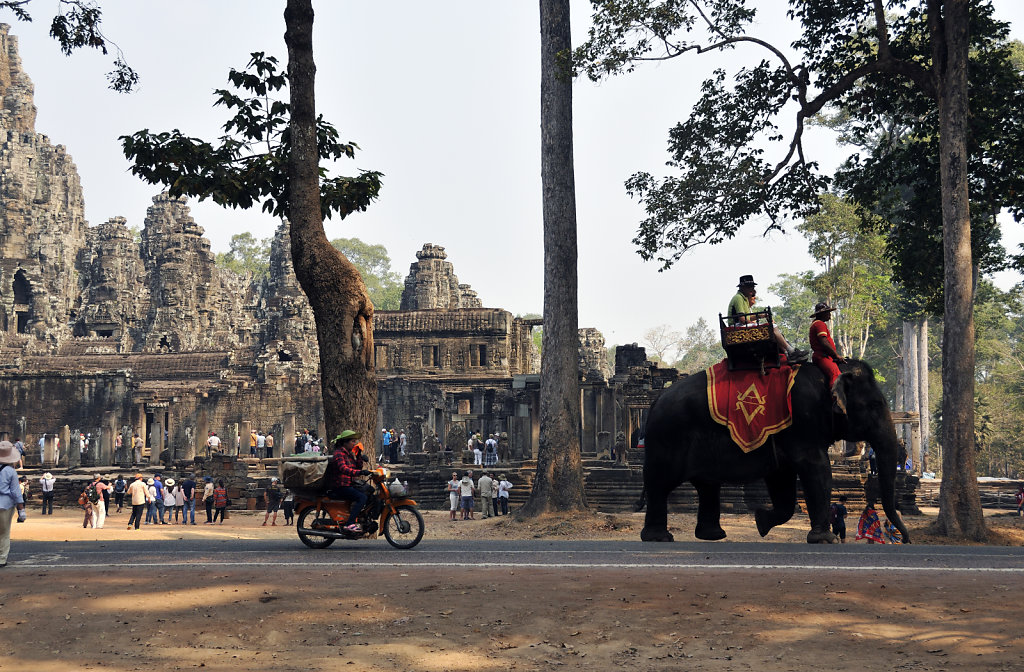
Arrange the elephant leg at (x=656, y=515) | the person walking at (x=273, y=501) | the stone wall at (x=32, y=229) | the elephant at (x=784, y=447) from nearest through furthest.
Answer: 1. the elephant at (x=784, y=447)
2. the elephant leg at (x=656, y=515)
3. the person walking at (x=273, y=501)
4. the stone wall at (x=32, y=229)

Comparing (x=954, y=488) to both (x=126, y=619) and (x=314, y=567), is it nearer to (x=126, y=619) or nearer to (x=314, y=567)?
(x=314, y=567)

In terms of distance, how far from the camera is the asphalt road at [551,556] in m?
9.81

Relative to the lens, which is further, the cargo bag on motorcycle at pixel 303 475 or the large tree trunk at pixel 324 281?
the large tree trunk at pixel 324 281

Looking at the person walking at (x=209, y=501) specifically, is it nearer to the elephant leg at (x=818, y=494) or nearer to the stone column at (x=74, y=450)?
the stone column at (x=74, y=450)

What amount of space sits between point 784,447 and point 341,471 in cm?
507

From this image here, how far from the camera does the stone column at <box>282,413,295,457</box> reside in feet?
137

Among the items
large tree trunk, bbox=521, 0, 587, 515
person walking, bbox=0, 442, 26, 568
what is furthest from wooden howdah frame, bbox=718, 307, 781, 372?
large tree trunk, bbox=521, 0, 587, 515

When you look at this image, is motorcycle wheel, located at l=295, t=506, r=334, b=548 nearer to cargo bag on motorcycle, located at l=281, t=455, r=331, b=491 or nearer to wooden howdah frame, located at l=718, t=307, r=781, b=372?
cargo bag on motorcycle, located at l=281, t=455, r=331, b=491

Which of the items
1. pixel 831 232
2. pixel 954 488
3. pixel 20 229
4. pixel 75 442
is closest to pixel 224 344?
pixel 20 229

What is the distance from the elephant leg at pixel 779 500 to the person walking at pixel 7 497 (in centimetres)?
827

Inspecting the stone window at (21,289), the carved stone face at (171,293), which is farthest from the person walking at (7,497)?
the stone window at (21,289)

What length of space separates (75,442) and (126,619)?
36.2 meters

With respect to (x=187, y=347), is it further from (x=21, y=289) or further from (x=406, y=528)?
(x=406, y=528)

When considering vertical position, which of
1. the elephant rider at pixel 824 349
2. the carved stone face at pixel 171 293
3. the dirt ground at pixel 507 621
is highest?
the carved stone face at pixel 171 293
